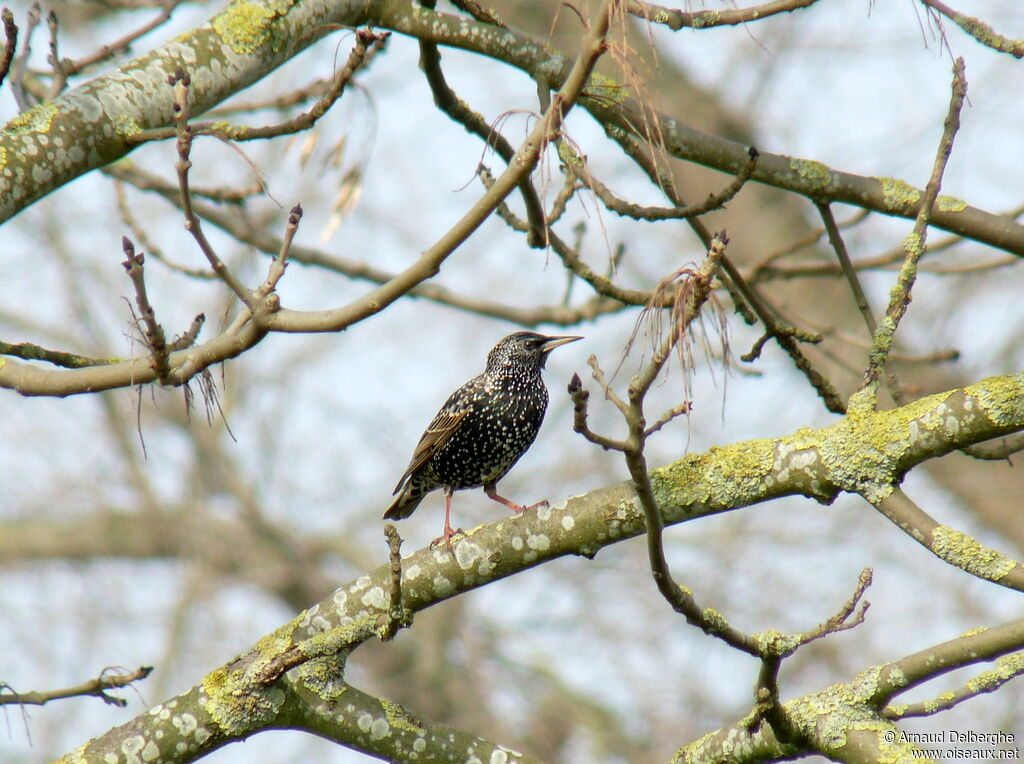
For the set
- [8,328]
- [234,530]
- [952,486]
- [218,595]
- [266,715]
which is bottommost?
[266,715]

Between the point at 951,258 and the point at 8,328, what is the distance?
8.57m

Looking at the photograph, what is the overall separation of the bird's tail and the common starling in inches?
6.4

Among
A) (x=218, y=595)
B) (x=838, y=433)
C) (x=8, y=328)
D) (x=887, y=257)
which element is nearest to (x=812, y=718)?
(x=838, y=433)

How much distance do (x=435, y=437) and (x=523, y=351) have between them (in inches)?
23.4

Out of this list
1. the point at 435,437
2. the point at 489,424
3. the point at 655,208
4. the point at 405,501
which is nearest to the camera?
the point at 655,208

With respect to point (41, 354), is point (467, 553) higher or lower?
lower

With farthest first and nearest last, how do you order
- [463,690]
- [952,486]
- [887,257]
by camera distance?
[463,690]
[952,486]
[887,257]

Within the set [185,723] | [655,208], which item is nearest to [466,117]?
[655,208]

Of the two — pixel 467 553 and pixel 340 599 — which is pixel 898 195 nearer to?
pixel 467 553

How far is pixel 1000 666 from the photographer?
8.54 feet

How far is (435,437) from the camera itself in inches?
208

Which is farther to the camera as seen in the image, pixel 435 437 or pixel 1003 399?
pixel 435 437

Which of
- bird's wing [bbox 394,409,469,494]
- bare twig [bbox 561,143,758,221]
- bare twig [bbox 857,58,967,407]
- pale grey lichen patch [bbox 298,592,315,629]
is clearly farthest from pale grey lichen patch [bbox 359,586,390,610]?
bird's wing [bbox 394,409,469,494]

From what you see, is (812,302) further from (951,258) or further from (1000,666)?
(1000,666)
